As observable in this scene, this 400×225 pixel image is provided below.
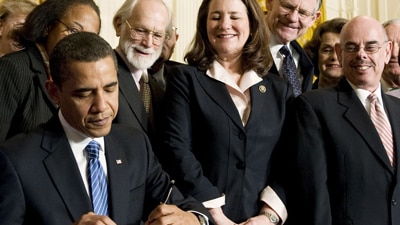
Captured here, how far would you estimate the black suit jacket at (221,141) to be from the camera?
2.88m

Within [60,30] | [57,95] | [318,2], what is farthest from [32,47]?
[318,2]

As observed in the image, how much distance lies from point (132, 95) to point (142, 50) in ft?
1.07

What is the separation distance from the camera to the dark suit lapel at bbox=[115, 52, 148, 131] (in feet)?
10.0

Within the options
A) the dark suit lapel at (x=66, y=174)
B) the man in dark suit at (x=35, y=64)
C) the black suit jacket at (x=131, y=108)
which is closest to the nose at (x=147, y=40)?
the black suit jacket at (x=131, y=108)

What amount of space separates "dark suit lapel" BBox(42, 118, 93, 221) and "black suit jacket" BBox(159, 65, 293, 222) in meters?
0.73

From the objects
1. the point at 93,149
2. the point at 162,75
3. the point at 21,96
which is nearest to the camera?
the point at 93,149

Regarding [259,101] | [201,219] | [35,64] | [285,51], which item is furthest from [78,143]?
[285,51]

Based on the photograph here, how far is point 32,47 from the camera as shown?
286cm

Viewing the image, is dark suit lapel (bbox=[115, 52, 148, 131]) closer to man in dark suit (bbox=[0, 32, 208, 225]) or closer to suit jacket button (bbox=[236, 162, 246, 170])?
suit jacket button (bbox=[236, 162, 246, 170])

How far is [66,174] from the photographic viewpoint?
2.17 metres

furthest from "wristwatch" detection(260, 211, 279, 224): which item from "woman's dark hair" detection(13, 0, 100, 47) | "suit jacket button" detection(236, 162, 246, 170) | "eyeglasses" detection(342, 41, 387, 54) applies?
"woman's dark hair" detection(13, 0, 100, 47)

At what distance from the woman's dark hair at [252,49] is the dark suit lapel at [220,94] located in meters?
0.08

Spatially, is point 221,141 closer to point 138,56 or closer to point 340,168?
point 340,168

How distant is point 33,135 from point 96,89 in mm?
Result: 299
